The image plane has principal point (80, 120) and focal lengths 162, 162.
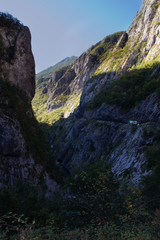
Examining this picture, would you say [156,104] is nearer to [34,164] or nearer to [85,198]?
[34,164]

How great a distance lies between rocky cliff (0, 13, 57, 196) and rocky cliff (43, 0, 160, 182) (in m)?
7.48

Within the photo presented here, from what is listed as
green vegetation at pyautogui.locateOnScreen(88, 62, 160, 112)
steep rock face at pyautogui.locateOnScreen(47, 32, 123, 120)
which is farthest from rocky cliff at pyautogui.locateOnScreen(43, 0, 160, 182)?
steep rock face at pyautogui.locateOnScreen(47, 32, 123, 120)

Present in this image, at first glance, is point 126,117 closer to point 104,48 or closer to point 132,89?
point 132,89

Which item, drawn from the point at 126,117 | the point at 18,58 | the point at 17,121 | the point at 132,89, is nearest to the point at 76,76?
the point at 132,89

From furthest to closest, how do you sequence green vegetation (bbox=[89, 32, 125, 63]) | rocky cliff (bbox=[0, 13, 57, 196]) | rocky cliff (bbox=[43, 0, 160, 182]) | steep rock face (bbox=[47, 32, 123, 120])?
steep rock face (bbox=[47, 32, 123, 120]) → green vegetation (bbox=[89, 32, 125, 63]) → rocky cliff (bbox=[43, 0, 160, 182]) → rocky cliff (bbox=[0, 13, 57, 196])

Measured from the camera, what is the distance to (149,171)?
1956 cm

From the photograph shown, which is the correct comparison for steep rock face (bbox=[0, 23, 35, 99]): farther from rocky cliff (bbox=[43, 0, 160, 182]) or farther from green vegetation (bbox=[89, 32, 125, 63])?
green vegetation (bbox=[89, 32, 125, 63])

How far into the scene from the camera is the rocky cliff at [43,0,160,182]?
26270mm

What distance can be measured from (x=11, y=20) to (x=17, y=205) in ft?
139

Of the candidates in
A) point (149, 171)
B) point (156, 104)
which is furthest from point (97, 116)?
point (149, 171)

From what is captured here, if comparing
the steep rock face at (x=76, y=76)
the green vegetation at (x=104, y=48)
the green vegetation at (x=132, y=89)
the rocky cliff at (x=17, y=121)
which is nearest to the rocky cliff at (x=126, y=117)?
the green vegetation at (x=132, y=89)

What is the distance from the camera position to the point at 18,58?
37.0m

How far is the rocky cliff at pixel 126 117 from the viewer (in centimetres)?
2627

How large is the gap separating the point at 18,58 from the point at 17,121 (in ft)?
64.0
